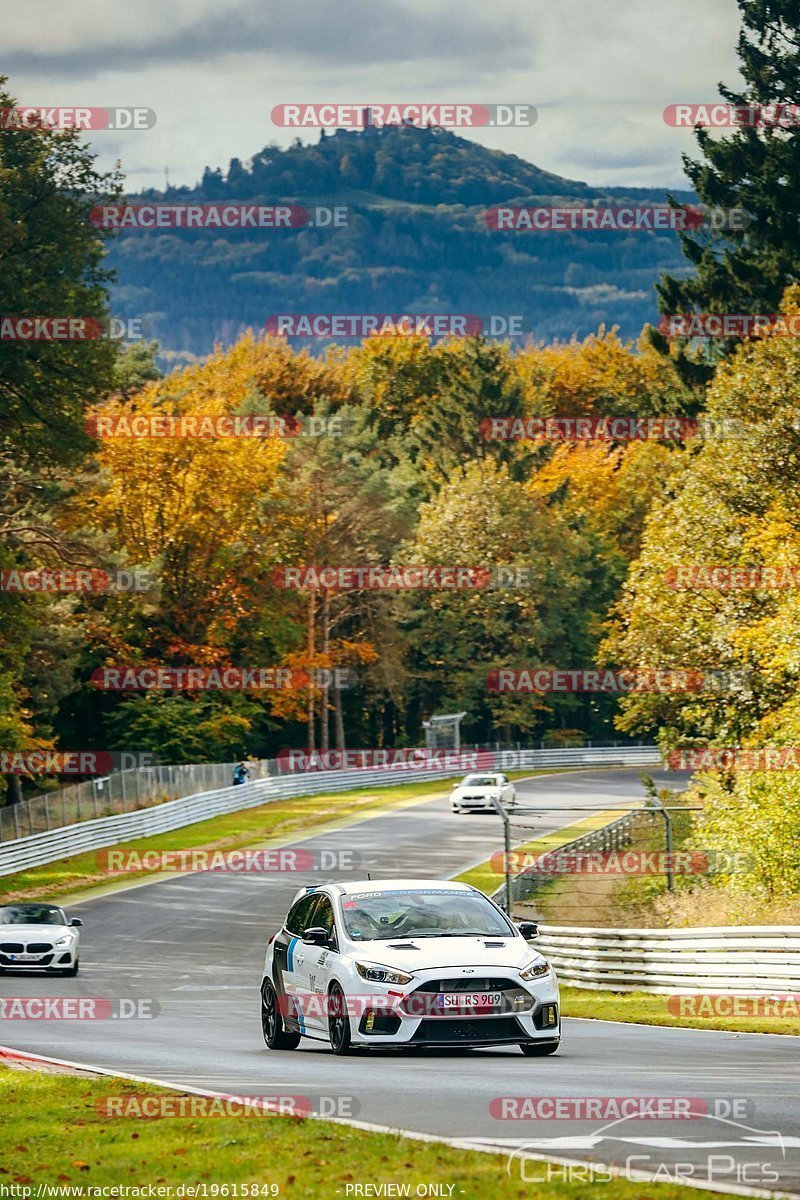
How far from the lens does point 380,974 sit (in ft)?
46.4

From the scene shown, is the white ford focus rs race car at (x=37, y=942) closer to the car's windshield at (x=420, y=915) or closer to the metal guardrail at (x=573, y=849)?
the metal guardrail at (x=573, y=849)

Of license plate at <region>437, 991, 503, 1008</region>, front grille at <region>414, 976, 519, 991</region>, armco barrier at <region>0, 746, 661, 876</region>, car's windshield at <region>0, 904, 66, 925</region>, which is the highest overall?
front grille at <region>414, 976, 519, 991</region>

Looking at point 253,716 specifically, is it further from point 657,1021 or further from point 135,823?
point 657,1021

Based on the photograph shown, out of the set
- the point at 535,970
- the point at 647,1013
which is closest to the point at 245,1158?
the point at 535,970

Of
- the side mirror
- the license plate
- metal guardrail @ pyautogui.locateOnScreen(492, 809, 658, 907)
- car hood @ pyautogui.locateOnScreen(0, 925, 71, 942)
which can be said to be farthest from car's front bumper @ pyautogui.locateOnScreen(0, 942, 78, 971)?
the license plate

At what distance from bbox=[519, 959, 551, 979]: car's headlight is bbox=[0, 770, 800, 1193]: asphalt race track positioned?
2.11 feet

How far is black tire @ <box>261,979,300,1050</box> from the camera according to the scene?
1614 centimetres

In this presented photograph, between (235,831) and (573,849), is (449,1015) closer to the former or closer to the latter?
(573,849)

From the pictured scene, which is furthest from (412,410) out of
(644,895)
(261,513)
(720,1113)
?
(720,1113)

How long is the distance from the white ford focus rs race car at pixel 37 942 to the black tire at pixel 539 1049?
15207mm

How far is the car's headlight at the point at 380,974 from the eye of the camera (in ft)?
45.9

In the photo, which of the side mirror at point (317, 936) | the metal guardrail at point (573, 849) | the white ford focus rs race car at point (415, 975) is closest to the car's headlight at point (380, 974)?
the white ford focus rs race car at point (415, 975)

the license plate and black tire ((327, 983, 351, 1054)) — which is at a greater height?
the license plate

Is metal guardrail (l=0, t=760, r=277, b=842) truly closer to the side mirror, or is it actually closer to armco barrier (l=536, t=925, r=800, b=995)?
armco barrier (l=536, t=925, r=800, b=995)
